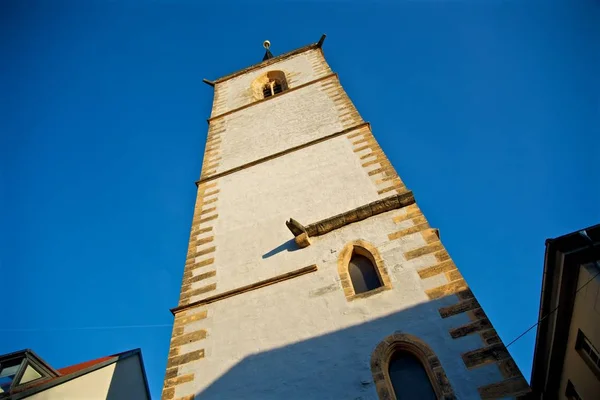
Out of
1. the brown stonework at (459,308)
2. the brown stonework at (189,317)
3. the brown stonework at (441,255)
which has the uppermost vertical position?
the brown stonework at (189,317)

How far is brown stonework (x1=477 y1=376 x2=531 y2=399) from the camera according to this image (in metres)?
4.38

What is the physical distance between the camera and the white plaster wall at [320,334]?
498 cm

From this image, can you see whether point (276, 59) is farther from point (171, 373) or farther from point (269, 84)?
point (171, 373)

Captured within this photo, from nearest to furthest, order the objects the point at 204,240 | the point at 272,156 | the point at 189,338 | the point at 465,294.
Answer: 1. the point at 465,294
2. the point at 189,338
3. the point at 204,240
4. the point at 272,156

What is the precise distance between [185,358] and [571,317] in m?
5.86

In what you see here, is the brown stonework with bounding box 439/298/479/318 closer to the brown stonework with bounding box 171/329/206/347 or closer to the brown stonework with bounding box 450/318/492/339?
the brown stonework with bounding box 450/318/492/339

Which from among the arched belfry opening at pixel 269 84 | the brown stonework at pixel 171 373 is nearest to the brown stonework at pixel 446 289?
the brown stonework at pixel 171 373

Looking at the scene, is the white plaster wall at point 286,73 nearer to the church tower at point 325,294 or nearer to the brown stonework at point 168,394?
the church tower at point 325,294

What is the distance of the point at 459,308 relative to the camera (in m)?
5.23

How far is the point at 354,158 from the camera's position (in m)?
8.72

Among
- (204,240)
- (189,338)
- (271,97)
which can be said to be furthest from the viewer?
(271,97)

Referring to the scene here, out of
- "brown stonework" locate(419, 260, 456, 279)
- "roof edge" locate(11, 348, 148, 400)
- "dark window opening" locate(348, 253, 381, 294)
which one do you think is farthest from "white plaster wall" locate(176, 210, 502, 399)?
"roof edge" locate(11, 348, 148, 400)

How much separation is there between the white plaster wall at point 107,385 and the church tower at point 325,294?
2925mm

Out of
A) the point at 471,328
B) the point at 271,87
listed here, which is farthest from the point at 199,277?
the point at 271,87
